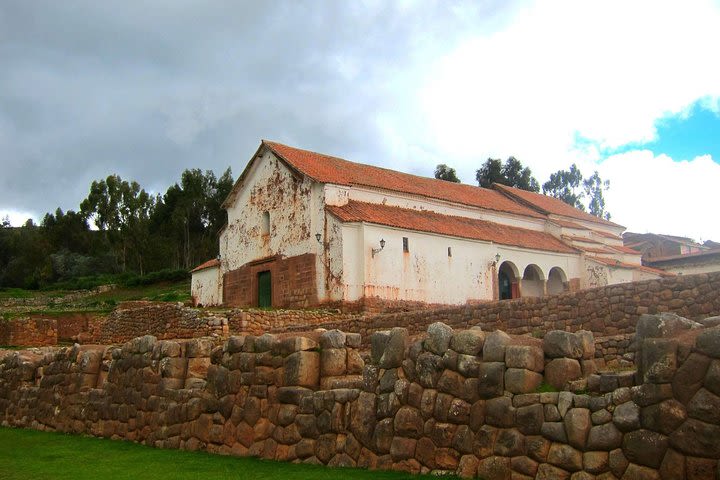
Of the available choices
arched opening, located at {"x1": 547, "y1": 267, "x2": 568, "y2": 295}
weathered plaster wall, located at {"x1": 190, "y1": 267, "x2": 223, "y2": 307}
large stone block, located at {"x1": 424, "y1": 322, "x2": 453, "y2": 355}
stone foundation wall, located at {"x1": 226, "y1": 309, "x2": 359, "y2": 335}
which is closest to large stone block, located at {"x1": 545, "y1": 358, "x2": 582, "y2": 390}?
large stone block, located at {"x1": 424, "y1": 322, "x2": 453, "y2": 355}

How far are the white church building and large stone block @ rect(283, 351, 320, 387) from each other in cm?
1853

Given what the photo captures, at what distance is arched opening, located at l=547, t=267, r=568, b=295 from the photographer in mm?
36375

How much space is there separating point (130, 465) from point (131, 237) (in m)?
61.2

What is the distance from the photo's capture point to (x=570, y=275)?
119 feet

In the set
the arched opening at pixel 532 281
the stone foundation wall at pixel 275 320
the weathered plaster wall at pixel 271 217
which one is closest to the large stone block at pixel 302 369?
the stone foundation wall at pixel 275 320

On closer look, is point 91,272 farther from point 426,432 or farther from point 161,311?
point 426,432

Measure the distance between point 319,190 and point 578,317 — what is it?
16378 mm

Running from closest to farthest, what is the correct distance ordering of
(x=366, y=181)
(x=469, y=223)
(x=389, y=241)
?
(x=389, y=241), (x=366, y=181), (x=469, y=223)

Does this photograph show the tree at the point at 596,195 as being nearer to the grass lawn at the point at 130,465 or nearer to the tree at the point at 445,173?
the tree at the point at 445,173

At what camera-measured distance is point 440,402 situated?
6.90 metres

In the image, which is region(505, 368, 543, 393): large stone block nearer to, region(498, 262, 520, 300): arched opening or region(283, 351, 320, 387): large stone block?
region(283, 351, 320, 387): large stone block

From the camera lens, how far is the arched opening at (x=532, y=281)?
116 ft

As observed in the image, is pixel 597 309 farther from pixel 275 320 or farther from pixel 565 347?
pixel 275 320

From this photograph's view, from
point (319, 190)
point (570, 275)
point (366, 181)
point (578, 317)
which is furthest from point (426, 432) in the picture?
point (570, 275)
